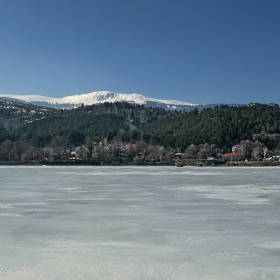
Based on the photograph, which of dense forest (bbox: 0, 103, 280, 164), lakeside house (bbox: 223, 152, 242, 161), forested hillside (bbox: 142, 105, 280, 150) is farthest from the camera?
forested hillside (bbox: 142, 105, 280, 150)

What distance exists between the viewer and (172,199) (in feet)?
79.9

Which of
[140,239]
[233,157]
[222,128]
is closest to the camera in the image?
[140,239]

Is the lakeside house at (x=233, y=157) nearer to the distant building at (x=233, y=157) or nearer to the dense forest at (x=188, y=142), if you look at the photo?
the distant building at (x=233, y=157)

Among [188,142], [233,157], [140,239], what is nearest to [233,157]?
[233,157]

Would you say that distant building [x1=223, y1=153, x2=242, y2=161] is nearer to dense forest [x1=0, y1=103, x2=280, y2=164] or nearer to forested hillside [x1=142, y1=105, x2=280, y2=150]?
dense forest [x1=0, y1=103, x2=280, y2=164]

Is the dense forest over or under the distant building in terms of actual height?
over

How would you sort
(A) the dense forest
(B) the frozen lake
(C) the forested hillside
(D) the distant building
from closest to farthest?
(B) the frozen lake, (D) the distant building, (A) the dense forest, (C) the forested hillside

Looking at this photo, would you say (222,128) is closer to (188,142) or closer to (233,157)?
(188,142)

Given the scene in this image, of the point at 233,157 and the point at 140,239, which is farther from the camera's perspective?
the point at 233,157

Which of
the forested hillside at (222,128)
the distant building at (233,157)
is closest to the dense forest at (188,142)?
the forested hillside at (222,128)

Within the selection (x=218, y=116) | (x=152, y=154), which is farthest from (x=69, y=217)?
(x=218, y=116)

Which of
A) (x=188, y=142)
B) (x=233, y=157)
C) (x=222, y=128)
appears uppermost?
(x=222, y=128)

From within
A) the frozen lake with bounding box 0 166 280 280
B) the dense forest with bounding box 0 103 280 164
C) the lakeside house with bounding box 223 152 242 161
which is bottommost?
the frozen lake with bounding box 0 166 280 280

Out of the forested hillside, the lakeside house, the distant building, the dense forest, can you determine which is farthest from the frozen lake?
the forested hillside
